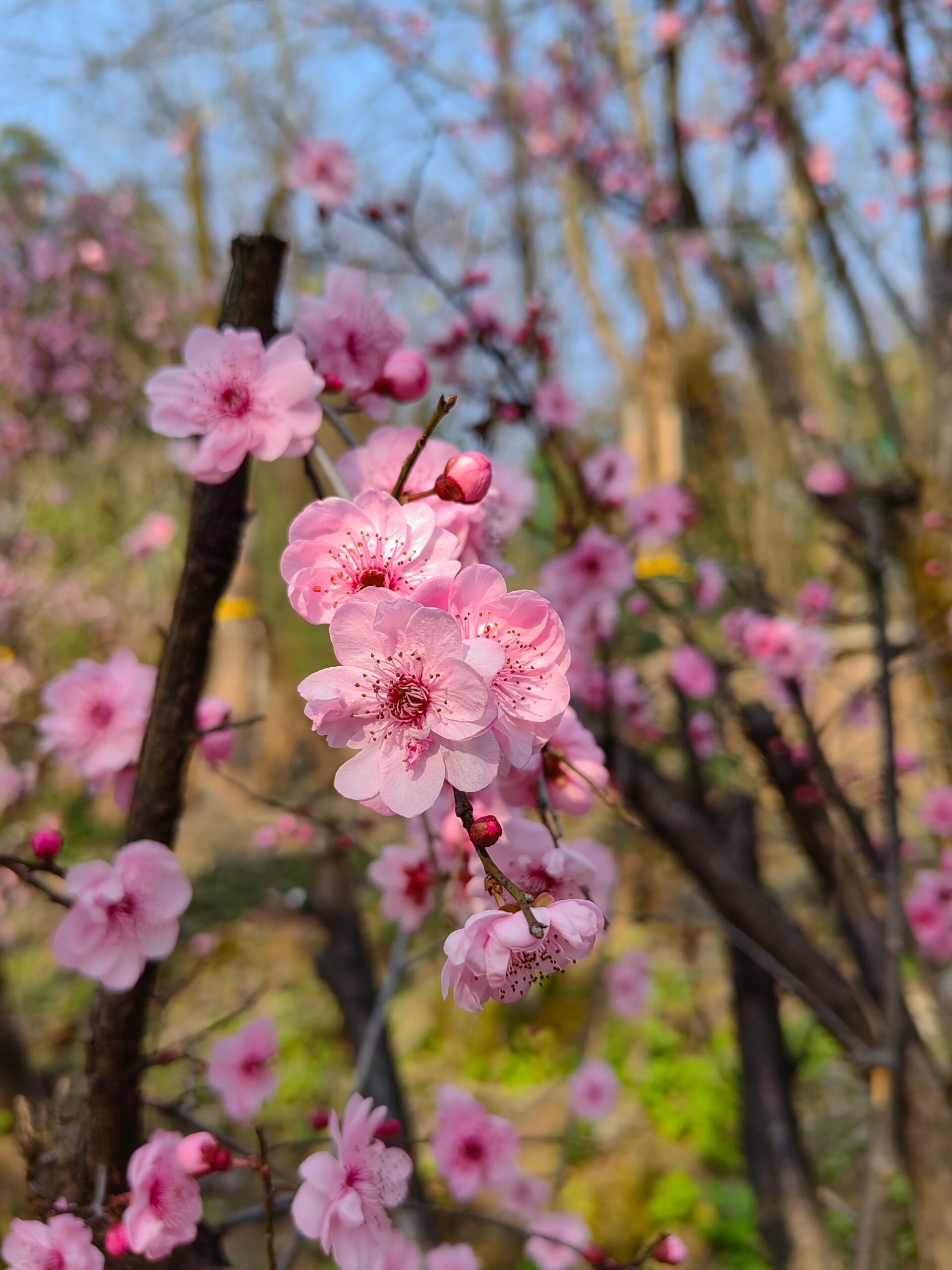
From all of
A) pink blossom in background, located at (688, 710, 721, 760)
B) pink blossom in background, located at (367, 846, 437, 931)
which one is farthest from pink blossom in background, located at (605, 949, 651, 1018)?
pink blossom in background, located at (367, 846, 437, 931)

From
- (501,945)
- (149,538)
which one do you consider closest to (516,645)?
(501,945)

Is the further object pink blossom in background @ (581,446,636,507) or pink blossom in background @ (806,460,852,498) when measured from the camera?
pink blossom in background @ (806,460,852,498)

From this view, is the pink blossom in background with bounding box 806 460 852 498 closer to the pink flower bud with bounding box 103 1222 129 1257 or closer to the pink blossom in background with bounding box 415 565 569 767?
the pink blossom in background with bounding box 415 565 569 767

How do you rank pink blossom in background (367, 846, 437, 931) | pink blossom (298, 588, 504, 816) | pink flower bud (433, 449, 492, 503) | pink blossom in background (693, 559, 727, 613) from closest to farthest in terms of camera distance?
pink blossom (298, 588, 504, 816) → pink flower bud (433, 449, 492, 503) → pink blossom in background (367, 846, 437, 931) → pink blossom in background (693, 559, 727, 613)

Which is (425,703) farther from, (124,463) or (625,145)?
(124,463)

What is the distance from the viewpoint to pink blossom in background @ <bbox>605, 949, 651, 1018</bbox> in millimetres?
2961

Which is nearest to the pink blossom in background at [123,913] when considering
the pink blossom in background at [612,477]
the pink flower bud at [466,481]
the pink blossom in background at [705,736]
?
the pink flower bud at [466,481]

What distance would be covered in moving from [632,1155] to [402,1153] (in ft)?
9.54

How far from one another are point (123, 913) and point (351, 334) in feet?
2.14

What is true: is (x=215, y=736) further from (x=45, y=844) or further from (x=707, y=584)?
(x=707, y=584)

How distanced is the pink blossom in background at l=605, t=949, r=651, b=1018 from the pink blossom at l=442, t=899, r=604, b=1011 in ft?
8.84

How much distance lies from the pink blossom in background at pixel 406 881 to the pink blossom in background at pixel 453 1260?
0.43 metres

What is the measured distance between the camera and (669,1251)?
91 centimetres

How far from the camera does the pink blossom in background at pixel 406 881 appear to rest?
0.99 m
